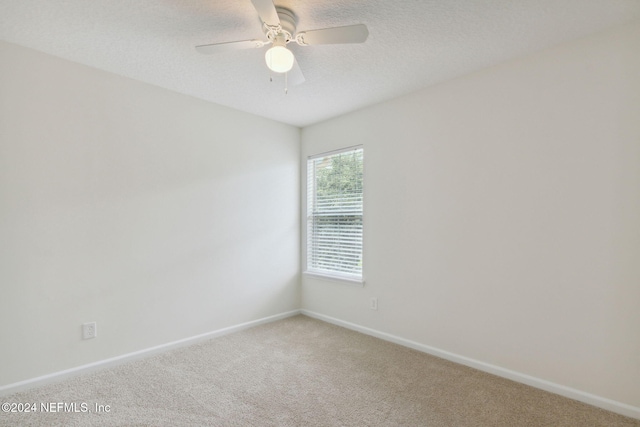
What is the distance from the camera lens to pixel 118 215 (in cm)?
280

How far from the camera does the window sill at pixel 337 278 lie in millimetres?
3629

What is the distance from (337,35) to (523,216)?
6.21 feet

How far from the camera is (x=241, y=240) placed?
368cm

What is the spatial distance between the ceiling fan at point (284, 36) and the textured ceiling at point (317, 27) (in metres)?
0.11

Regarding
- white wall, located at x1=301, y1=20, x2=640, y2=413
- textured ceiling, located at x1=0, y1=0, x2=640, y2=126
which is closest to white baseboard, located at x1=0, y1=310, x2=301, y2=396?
white wall, located at x1=301, y1=20, x2=640, y2=413

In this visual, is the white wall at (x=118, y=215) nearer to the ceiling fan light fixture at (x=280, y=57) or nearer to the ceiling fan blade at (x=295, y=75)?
the ceiling fan blade at (x=295, y=75)

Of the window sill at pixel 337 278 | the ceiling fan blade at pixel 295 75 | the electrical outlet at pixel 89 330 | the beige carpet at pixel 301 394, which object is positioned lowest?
the beige carpet at pixel 301 394

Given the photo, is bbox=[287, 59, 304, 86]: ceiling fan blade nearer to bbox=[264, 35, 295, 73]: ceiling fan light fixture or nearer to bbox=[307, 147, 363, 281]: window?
bbox=[264, 35, 295, 73]: ceiling fan light fixture

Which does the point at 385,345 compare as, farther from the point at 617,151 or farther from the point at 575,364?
the point at 617,151

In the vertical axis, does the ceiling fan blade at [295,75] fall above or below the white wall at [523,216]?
above

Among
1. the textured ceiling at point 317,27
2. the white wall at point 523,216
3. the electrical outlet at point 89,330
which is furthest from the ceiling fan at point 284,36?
the electrical outlet at point 89,330

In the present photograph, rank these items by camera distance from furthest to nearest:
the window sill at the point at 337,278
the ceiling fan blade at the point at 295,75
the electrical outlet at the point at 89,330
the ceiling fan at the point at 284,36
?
the window sill at the point at 337,278 → the electrical outlet at the point at 89,330 → the ceiling fan blade at the point at 295,75 → the ceiling fan at the point at 284,36

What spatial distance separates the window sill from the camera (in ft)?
11.9

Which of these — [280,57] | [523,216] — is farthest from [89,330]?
[523,216]
